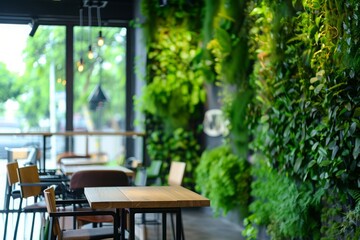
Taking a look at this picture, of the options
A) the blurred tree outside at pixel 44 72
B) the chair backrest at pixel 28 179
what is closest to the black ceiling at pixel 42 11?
the blurred tree outside at pixel 44 72

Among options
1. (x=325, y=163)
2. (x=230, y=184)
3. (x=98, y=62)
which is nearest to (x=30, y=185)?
(x=325, y=163)

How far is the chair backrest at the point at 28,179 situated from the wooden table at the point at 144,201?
1.15 m

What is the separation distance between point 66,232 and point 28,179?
1449mm

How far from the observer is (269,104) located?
6699 mm

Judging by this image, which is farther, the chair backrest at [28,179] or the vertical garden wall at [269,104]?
the chair backrest at [28,179]

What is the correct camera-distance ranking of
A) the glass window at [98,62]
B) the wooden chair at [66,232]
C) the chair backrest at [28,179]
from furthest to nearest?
the glass window at [98,62] < the chair backrest at [28,179] < the wooden chair at [66,232]

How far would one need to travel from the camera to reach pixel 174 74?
385 inches

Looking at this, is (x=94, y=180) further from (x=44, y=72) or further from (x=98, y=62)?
(x=98, y=62)

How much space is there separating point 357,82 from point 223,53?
10.4ft

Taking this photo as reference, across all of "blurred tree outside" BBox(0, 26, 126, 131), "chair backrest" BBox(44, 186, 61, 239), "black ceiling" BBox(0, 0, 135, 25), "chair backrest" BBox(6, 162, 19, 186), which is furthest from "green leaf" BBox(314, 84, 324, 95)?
"blurred tree outside" BBox(0, 26, 126, 131)

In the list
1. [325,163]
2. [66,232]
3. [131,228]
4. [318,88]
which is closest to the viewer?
[131,228]

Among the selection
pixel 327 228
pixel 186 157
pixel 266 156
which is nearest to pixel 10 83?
pixel 186 157

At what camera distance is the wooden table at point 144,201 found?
4.50 metres

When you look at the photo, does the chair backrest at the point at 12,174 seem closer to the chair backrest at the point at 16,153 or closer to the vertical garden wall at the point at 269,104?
the chair backrest at the point at 16,153
